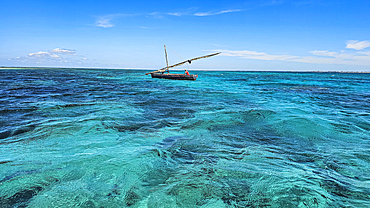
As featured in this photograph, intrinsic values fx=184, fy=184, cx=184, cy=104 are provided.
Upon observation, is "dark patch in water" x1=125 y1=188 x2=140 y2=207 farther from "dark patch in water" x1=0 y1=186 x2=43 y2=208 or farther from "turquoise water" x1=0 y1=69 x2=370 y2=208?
"dark patch in water" x1=0 y1=186 x2=43 y2=208

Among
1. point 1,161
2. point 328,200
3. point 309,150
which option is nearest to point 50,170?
point 1,161

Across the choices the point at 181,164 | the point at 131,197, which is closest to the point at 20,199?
the point at 131,197

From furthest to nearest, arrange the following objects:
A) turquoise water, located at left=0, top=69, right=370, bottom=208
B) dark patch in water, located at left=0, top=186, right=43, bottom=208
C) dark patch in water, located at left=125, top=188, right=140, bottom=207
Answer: turquoise water, located at left=0, top=69, right=370, bottom=208
dark patch in water, located at left=125, top=188, right=140, bottom=207
dark patch in water, located at left=0, top=186, right=43, bottom=208

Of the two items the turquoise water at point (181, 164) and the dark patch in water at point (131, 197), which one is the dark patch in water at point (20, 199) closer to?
the turquoise water at point (181, 164)

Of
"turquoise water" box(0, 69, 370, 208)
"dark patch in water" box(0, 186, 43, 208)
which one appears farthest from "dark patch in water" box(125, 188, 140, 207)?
"dark patch in water" box(0, 186, 43, 208)

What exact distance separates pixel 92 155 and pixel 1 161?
7.08 ft

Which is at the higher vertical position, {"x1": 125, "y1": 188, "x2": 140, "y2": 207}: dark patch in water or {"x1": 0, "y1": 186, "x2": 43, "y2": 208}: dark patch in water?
{"x1": 0, "y1": 186, "x2": 43, "y2": 208}: dark patch in water

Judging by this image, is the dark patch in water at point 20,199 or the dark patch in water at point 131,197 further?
the dark patch in water at point 131,197

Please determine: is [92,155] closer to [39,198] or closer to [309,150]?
[39,198]

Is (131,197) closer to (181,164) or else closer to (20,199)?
(181,164)

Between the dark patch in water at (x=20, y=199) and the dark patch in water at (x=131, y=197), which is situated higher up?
the dark patch in water at (x=20, y=199)

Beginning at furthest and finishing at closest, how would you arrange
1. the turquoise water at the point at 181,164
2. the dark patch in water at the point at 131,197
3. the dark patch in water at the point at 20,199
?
the turquoise water at the point at 181,164 < the dark patch in water at the point at 131,197 < the dark patch in water at the point at 20,199

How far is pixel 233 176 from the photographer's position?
13.7 feet

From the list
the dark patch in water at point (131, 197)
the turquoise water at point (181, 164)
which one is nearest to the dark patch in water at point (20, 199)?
the turquoise water at point (181, 164)
